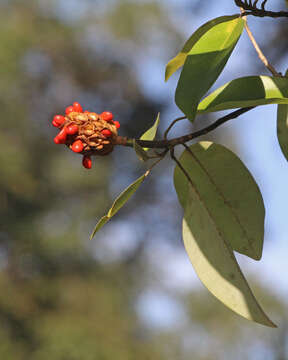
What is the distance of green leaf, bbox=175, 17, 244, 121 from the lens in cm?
55

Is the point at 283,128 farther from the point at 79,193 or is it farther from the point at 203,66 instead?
the point at 79,193

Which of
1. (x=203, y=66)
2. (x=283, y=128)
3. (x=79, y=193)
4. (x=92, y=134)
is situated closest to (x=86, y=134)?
(x=92, y=134)

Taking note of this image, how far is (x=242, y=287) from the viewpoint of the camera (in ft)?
1.87

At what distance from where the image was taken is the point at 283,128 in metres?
0.65

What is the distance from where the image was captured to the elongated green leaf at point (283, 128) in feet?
2.10

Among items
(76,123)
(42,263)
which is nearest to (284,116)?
(76,123)

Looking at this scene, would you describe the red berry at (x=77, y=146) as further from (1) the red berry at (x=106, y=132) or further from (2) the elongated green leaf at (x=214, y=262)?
(2) the elongated green leaf at (x=214, y=262)

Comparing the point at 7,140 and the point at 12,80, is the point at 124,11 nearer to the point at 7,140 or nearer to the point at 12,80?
the point at 12,80

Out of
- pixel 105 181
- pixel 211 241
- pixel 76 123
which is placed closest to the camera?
pixel 76 123

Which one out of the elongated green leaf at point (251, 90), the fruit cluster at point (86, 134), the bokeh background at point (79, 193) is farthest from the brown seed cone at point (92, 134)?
the bokeh background at point (79, 193)

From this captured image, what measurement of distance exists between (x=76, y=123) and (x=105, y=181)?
8.76 m

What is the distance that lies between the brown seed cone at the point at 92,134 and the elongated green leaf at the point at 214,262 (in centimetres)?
17

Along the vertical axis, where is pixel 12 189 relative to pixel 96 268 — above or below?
above

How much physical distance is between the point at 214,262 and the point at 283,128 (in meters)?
0.18
